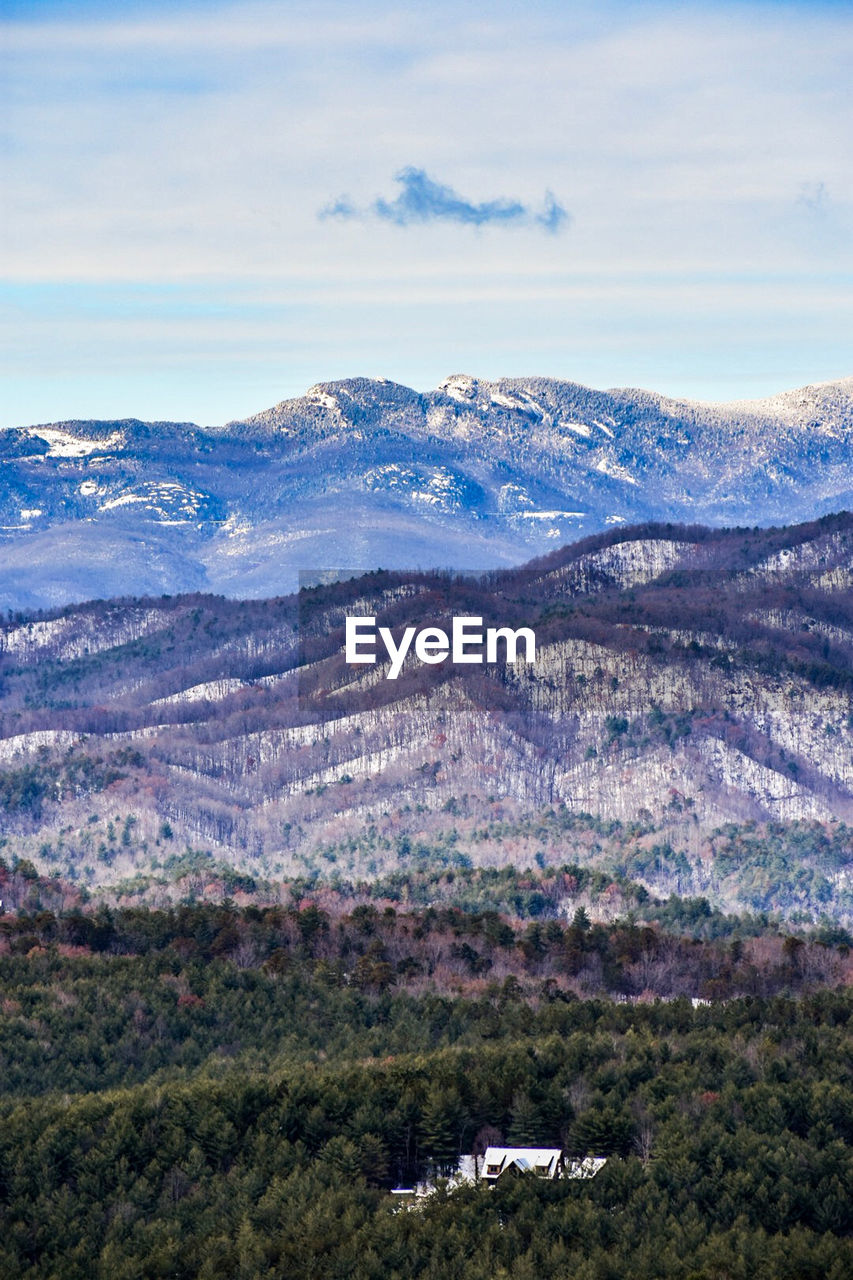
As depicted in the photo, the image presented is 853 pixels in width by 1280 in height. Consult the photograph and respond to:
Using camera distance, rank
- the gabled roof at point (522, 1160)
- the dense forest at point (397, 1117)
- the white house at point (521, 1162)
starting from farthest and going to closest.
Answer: the gabled roof at point (522, 1160), the white house at point (521, 1162), the dense forest at point (397, 1117)

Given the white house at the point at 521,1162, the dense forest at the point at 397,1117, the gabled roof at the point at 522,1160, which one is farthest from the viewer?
the gabled roof at the point at 522,1160

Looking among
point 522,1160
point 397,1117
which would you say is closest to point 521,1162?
point 522,1160

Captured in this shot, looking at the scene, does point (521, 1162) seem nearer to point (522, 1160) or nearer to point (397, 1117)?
point (522, 1160)

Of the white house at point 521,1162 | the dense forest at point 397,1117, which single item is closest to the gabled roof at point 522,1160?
the white house at point 521,1162

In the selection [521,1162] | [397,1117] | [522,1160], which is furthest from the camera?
[397,1117]

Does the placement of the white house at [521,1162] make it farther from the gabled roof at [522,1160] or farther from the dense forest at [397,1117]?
the dense forest at [397,1117]

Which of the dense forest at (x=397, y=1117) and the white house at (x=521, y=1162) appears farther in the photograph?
the white house at (x=521, y=1162)

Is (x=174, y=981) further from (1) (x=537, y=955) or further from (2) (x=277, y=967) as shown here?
(1) (x=537, y=955)

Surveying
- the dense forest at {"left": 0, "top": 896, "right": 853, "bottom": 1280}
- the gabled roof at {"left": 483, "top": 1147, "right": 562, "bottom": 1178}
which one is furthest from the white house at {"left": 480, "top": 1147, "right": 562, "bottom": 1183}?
the dense forest at {"left": 0, "top": 896, "right": 853, "bottom": 1280}

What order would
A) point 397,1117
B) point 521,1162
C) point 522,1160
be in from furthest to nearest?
point 397,1117
point 522,1160
point 521,1162
